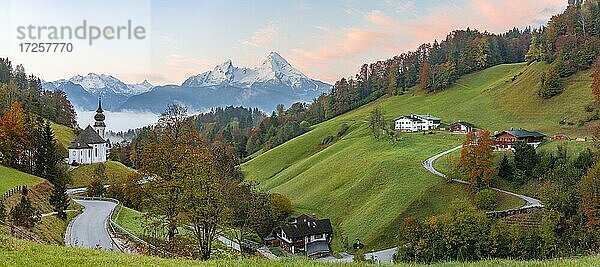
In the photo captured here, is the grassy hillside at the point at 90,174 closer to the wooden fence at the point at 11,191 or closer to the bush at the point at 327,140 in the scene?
the wooden fence at the point at 11,191

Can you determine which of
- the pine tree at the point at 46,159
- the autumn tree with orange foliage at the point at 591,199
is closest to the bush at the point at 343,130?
the autumn tree with orange foliage at the point at 591,199

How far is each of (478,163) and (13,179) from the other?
180ft

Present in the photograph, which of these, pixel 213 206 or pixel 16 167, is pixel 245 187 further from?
pixel 213 206

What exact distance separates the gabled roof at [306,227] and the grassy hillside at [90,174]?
30886 mm

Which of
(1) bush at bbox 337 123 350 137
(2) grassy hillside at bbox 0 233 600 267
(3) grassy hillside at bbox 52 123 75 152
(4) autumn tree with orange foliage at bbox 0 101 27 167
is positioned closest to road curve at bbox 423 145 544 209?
(1) bush at bbox 337 123 350 137

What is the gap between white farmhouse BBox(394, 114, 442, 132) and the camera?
4353 inches

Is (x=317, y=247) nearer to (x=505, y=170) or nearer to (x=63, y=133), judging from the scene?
(x=505, y=170)

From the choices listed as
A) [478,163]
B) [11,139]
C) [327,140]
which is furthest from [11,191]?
[327,140]

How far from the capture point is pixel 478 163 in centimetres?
6675

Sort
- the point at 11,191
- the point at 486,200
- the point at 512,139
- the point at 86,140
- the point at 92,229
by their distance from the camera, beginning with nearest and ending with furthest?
the point at 92,229 → the point at 11,191 → the point at 486,200 → the point at 512,139 → the point at 86,140

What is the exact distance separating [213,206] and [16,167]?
41.3 m

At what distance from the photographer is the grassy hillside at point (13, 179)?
156ft

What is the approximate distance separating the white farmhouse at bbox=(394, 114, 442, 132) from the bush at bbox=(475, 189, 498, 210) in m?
48.4

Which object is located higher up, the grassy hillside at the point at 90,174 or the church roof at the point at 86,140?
the church roof at the point at 86,140
